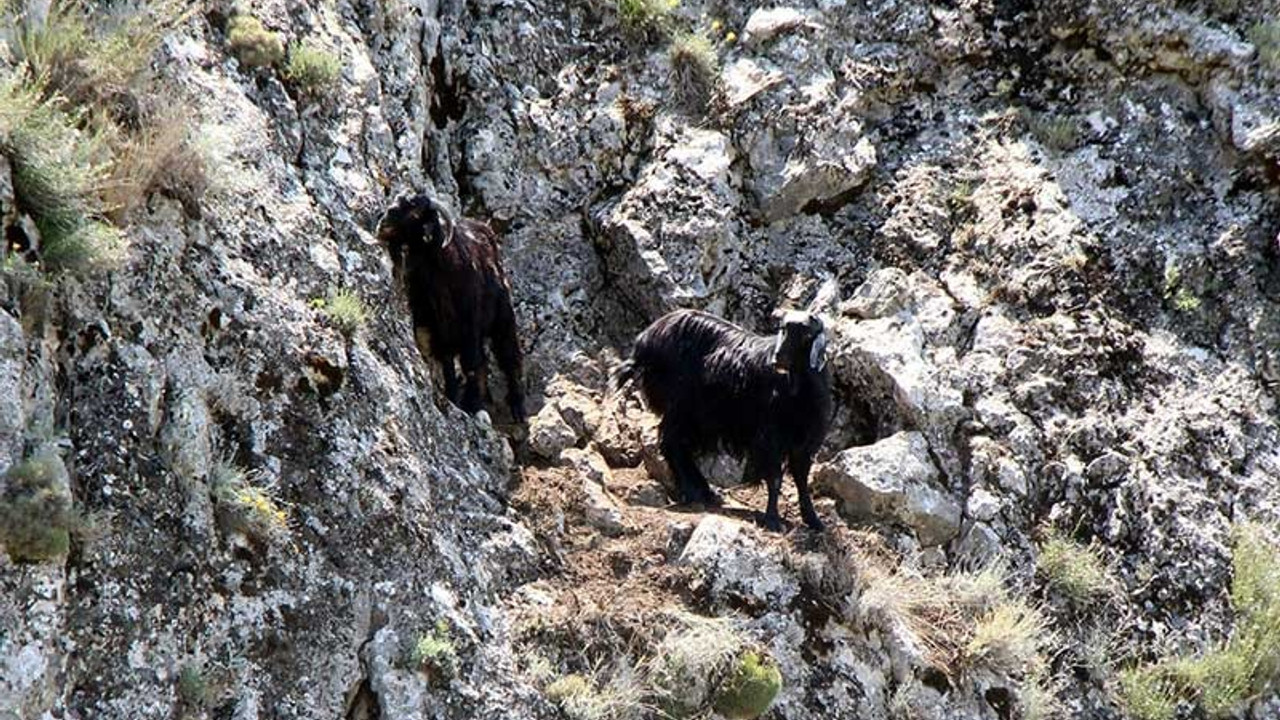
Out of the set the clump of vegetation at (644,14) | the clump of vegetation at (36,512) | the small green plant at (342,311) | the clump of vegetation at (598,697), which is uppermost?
the clump of vegetation at (644,14)

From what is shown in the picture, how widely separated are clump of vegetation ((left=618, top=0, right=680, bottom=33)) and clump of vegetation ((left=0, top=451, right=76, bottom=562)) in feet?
23.2

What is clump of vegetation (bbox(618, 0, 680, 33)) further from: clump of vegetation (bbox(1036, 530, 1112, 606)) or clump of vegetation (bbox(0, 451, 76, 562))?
clump of vegetation (bbox(0, 451, 76, 562))

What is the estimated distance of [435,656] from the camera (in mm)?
7219

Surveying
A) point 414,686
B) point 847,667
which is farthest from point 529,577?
point 847,667

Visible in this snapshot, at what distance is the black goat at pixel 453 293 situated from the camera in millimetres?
9445

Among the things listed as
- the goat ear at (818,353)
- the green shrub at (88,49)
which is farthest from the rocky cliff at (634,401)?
the goat ear at (818,353)

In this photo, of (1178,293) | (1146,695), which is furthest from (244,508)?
(1178,293)

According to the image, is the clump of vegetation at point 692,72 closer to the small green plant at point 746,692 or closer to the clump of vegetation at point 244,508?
the small green plant at point 746,692

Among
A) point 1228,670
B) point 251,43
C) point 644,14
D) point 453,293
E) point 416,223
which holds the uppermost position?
point 251,43

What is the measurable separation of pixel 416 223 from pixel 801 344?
8.28 feet

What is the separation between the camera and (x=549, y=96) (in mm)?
11516

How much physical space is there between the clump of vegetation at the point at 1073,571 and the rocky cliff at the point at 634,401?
0.03 meters

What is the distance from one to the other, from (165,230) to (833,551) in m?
4.19

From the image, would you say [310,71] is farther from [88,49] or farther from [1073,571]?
[1073,571]
